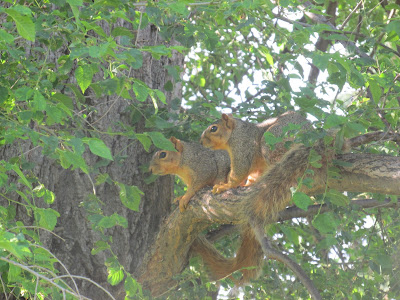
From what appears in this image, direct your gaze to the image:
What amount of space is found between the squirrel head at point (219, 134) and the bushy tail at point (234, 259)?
0.40 m

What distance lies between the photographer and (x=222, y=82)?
3.72 metres

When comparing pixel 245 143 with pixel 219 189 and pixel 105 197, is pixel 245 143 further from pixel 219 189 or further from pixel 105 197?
pixel 105 197

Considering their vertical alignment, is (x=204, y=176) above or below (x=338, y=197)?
below

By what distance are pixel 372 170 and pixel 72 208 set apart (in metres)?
1.25

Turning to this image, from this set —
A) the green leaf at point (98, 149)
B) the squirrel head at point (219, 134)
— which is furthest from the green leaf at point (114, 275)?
the squirrel head at point (219, 134)

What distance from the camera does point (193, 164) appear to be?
2.67 meters

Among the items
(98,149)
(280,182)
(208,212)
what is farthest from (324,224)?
(98,149)

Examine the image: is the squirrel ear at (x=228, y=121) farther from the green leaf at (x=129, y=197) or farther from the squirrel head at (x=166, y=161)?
the green leaf at (x=129, y=197)

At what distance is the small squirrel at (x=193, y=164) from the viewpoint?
2.61 metres

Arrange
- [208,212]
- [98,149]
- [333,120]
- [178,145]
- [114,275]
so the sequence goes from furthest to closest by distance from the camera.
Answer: [178,145]
[208,212]
[114,275]
[333,120]
[98,149]

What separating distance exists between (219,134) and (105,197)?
1.94 ft

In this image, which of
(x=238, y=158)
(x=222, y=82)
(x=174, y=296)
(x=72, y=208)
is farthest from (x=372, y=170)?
(x=222, y=82)

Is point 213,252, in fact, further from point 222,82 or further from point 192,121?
point 222,82

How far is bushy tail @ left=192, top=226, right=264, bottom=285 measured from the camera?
2604 millimetres
